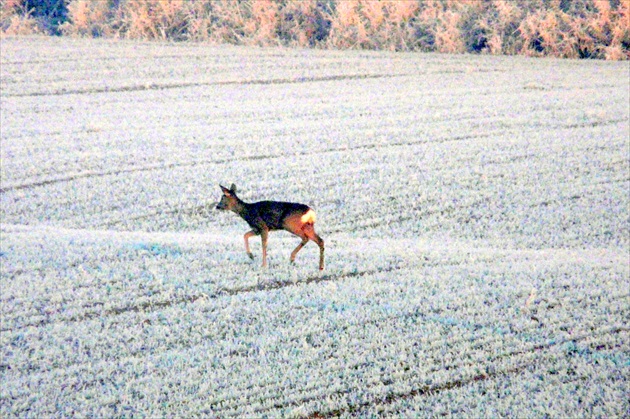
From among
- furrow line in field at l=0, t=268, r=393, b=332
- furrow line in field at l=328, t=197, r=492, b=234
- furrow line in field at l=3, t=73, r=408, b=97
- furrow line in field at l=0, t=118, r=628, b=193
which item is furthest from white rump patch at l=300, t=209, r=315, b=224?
furrow line in field at l=3, t=73, r=408, b=97

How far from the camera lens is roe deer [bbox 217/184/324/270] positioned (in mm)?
4777

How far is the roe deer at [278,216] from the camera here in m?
4.78

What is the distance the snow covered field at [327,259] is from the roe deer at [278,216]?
1.14 meters

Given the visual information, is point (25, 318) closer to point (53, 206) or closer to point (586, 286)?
point (53, 206)

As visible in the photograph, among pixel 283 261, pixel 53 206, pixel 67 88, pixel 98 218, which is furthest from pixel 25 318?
pixel 67 88

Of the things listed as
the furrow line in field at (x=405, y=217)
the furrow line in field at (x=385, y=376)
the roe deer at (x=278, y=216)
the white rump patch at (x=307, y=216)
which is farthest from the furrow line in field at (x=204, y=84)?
the white rump patch at (x=307, y=216)

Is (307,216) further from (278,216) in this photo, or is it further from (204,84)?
(204,84)

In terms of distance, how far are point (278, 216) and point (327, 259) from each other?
2498 mm

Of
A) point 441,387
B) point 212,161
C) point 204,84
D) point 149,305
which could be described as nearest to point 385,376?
point 441,387

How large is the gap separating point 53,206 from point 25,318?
431 centimetres

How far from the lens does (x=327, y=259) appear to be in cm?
729

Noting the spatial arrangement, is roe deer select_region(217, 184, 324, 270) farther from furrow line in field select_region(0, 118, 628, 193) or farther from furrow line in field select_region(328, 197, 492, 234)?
furrow line in field select_region(0, 118, 628, 193)

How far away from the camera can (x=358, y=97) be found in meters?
18.2

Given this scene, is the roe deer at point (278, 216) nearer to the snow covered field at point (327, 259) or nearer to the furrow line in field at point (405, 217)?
the snow covered field at point (327, 259)
